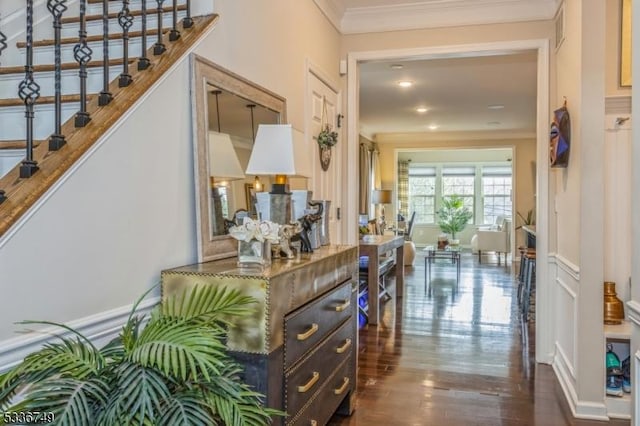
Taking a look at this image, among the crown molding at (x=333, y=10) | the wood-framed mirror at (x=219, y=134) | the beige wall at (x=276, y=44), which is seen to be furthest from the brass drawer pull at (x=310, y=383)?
the crown molding at (x=333, y=10)

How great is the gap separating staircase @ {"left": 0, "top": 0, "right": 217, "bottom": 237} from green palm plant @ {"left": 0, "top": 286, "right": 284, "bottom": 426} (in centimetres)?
37

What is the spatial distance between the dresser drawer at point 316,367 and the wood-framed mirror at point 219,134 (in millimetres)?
600

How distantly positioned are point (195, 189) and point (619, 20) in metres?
2.93

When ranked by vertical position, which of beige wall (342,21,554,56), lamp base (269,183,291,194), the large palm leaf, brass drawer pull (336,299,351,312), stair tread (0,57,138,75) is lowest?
brass drawer pull (336,299,351,312)

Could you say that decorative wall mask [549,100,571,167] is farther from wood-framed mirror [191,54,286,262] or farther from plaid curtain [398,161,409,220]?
plaid curtain [398,161,409,220]

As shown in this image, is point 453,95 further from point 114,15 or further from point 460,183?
point 460,183

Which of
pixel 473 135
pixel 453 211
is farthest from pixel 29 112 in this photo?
pixel 453 211

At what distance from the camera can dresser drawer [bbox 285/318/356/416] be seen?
1.94 metres

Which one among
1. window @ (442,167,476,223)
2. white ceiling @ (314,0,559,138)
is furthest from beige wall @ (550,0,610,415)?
window @ (442,167,476,223)

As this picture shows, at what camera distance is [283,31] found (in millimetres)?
2949

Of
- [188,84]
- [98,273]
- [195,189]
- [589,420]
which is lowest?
[589,420]

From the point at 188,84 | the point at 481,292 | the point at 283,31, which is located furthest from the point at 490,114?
the point at 188,84

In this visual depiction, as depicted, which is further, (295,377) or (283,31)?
(283,31)

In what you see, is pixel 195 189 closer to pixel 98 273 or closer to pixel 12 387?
pixel 98 273
